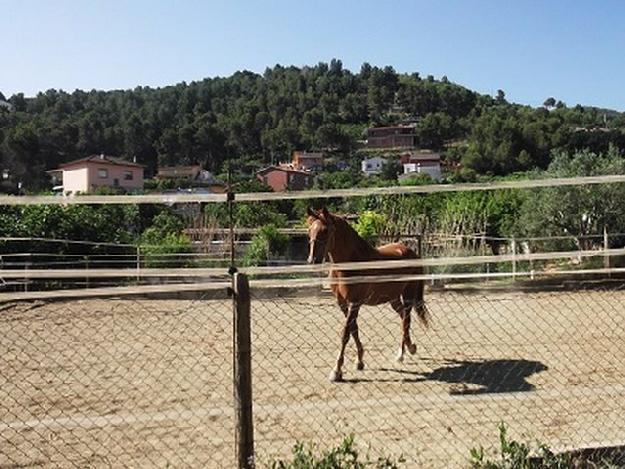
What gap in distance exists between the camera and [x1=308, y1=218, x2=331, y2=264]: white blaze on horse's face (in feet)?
17.5

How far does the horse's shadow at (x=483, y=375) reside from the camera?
5211 millimetres

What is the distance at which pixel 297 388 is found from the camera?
17.0ft

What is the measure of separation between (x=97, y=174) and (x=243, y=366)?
5733 cm

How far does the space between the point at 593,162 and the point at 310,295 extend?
9633 mm

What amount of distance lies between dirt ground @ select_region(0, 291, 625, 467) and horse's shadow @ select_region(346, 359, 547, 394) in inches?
0.7

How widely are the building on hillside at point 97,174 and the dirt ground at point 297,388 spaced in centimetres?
4915

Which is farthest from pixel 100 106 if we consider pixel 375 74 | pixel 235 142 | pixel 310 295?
pixel 310 295

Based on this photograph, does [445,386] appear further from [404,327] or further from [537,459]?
[537,459]

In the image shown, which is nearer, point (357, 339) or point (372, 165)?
point (357, 339)

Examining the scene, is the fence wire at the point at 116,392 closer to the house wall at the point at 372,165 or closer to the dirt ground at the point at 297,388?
the dirt ground at the point at 297,388

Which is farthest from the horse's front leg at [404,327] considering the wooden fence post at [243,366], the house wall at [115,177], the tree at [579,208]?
the house wall at [115,177]

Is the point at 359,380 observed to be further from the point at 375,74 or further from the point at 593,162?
the point at 375,74

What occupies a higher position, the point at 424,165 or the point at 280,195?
the point at 424,165

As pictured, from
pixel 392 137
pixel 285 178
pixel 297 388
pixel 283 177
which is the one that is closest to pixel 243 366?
pixel 297 388
